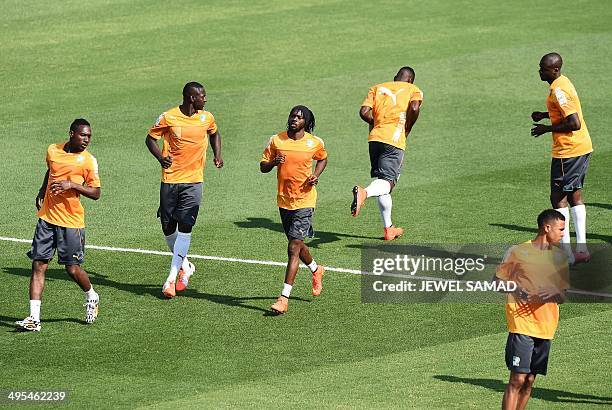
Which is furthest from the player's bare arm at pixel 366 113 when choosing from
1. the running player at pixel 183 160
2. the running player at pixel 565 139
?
the running player at pixel 183 160

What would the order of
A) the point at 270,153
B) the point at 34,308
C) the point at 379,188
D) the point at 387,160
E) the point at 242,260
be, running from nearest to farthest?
the point at 34,308 → the point at 270,153 → the point at 242,260 → the point at 379,188 → the point at 387,160

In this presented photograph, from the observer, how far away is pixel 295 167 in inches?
619

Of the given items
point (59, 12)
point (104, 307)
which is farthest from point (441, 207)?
point (59, 12)

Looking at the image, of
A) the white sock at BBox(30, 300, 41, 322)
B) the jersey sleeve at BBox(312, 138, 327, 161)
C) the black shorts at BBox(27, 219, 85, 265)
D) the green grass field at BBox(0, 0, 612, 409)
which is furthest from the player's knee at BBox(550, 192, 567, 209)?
the white sock at BBox(30, 300, 41, 322)

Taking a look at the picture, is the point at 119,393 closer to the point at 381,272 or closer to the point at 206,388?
the point at 206,388

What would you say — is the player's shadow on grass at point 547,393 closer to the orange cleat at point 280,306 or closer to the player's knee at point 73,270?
the orange cleat at point 280,306

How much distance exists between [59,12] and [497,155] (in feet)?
56.0

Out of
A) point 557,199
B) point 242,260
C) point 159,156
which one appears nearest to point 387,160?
point 242,260

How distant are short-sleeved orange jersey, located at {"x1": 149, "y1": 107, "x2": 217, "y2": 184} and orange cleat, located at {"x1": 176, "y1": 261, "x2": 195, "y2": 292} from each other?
1162 mm

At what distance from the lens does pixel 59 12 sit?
36812mm

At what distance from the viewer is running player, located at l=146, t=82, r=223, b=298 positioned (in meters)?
16.5

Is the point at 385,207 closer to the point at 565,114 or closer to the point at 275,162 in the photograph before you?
the point at 565,114

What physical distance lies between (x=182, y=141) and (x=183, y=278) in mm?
1748

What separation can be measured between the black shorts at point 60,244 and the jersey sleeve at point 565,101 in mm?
6380
